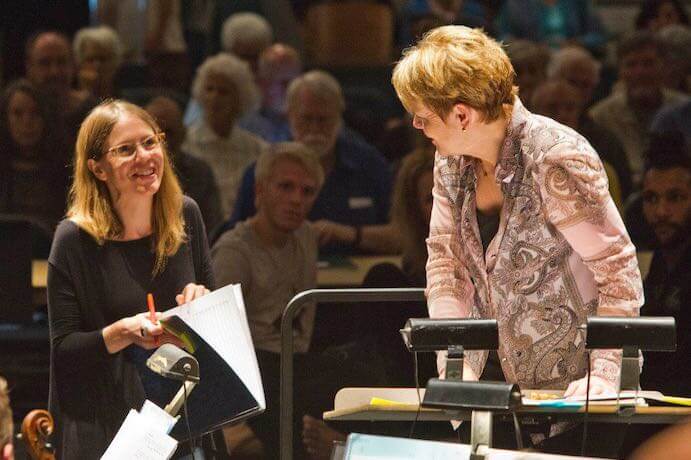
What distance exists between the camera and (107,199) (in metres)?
3.59

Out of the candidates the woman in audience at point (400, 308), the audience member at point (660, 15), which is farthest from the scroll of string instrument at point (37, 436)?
the audience member at point (660, 15)

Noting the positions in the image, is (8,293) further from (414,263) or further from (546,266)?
(546,266)

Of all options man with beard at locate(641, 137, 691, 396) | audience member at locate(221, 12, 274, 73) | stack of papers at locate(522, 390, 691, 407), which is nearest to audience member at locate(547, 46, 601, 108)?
audience member at locate(221, 12, 274, 73)

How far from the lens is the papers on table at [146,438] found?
3.02 m

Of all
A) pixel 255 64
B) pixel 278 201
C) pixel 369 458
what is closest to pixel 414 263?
pixel 278 201

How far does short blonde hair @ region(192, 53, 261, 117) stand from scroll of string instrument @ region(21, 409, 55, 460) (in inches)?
177

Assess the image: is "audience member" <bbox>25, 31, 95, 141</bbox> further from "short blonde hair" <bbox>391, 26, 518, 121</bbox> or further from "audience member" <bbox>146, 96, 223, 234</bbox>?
"short blonde hair" <bbox>391, 26, 518, 121</bbox>

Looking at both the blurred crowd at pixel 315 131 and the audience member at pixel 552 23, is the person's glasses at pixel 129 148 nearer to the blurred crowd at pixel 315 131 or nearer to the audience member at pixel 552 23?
the blurred crowd at pixel 315 131

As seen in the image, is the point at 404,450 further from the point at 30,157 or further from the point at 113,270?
the point at 30,157

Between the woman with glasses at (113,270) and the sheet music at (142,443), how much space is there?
27 cm

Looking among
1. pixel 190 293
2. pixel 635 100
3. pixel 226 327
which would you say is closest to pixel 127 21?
pixel 635 100

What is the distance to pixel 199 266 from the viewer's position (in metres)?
3.65

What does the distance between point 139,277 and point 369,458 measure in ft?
4.30

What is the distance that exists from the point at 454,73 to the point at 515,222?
35 centimetres
